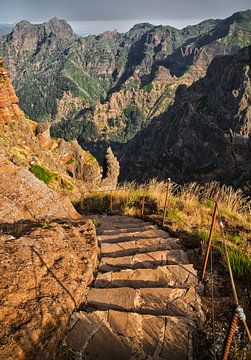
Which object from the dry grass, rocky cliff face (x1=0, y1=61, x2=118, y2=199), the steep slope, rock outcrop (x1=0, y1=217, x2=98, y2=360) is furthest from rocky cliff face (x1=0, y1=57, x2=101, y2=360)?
the steep slope

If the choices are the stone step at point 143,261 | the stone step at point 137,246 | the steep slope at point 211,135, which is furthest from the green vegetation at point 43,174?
the steep slope at point 211,135

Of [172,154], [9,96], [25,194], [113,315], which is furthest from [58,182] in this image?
[172,154]

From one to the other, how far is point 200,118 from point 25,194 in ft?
406

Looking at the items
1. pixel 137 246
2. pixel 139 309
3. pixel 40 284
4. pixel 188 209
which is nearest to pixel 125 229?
pixel 137 246

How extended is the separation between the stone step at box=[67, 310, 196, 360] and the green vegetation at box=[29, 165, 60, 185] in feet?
53.4

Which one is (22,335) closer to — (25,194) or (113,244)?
(113,244)

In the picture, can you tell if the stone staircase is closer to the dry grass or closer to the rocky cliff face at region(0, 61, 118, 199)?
the dry grass

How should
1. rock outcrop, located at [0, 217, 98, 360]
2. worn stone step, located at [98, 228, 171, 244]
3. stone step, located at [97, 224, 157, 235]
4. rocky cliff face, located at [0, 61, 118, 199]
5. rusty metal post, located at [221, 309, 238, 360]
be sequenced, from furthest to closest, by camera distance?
rocky cliff face, located at [0, 61, 118, 199] → stone step, located at [97, 224, 157, 235] → worn stone step, located at [98, 228, 171, 244] → rock outcrop, located at [0, 217, 98, 360] → rusty metal post, located at [221, 309, 238, 360]

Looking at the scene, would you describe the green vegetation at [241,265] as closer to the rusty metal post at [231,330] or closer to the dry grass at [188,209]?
the dry grass at [188,209]

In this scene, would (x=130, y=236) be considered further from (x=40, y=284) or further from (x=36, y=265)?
(x=40, y=284)

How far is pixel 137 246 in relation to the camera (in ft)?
21.1

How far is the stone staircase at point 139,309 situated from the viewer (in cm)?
360

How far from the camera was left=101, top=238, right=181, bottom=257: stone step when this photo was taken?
20.3 feet

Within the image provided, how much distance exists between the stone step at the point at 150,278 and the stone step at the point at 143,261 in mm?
364
